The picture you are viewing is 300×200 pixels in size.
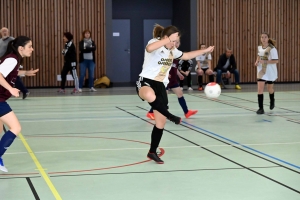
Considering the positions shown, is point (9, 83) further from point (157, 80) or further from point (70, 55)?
point (70, 55)

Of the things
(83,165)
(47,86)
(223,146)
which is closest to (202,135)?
(223,146)

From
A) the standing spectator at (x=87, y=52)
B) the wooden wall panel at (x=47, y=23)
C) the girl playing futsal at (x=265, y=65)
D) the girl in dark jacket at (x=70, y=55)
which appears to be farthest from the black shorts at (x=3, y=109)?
the wooden wall panel at (x=47, y=23)

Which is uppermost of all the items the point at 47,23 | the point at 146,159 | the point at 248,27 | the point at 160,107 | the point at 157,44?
the point at 47,23

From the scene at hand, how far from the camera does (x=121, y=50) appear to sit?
23484 mm

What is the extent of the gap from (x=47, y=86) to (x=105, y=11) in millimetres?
3317

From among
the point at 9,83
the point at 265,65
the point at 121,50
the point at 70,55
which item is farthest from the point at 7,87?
the point at 121,50

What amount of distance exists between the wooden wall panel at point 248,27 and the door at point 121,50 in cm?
352

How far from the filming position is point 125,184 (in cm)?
561

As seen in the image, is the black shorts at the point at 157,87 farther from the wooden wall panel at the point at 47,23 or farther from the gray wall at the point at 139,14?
the gray wall at the point at 139,14

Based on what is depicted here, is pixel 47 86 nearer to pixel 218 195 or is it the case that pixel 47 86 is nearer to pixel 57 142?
pixel 57 142

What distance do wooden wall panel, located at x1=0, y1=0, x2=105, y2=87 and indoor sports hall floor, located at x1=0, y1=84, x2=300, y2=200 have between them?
764cm

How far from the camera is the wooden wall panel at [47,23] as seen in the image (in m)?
19.9

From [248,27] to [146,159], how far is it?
15399mm

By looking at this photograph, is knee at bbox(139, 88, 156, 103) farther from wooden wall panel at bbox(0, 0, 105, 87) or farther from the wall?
the wall
